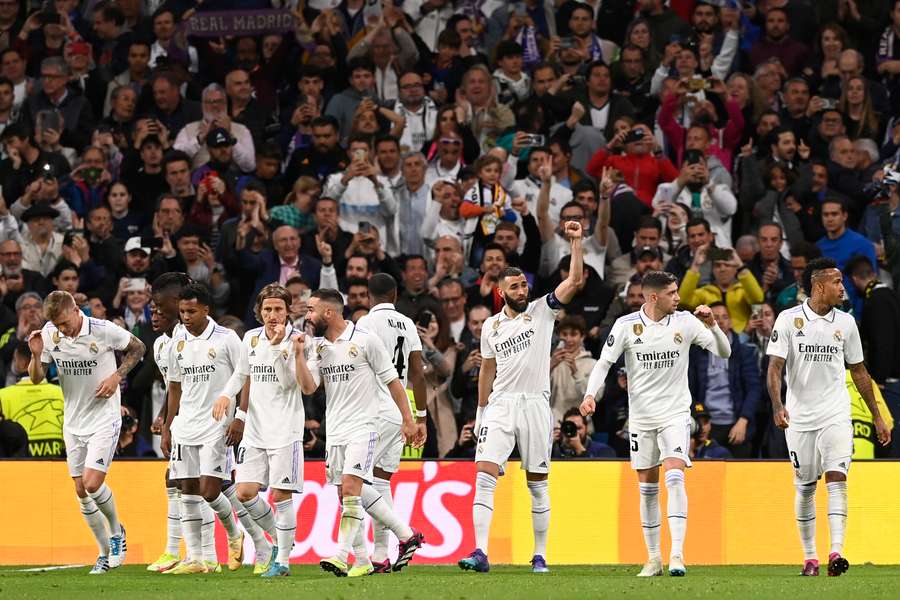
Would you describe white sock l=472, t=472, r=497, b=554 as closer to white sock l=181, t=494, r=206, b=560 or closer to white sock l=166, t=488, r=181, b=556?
white sock l=181, t=494, r=206, b=560

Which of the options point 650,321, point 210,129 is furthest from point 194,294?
point 210,129

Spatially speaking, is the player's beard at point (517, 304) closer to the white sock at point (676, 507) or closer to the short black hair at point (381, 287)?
the short black hair at point (381, 287)

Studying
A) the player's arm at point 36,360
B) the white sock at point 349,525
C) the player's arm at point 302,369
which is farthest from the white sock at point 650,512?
the player's arm at point 36,360

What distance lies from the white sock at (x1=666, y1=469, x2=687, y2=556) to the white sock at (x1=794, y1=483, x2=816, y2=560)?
1.29m

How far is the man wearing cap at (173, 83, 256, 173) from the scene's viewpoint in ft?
79.6

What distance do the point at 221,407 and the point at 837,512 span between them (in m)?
5.61

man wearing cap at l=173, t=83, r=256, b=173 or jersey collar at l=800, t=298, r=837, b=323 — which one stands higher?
man wearing cap at l=173, t=83, r=256, b=173

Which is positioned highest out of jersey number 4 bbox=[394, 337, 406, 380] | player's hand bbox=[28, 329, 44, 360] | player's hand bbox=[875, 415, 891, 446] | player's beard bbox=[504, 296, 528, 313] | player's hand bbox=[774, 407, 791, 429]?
player's beard bbox=[504, 296, 528, 313]

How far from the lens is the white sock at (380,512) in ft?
50.4

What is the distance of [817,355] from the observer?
15.7 m

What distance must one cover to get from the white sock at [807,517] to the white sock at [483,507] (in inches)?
112

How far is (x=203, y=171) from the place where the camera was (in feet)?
78.6

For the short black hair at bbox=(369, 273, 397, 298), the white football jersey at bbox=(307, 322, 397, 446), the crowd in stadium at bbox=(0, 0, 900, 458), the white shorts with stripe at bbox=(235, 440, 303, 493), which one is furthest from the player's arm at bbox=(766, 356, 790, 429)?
the white shorts with stripe at bbox=(235, 440, 303, 493)

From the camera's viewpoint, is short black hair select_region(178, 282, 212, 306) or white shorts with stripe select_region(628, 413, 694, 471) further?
short black hair select_region(178, 282, 212, 306)
